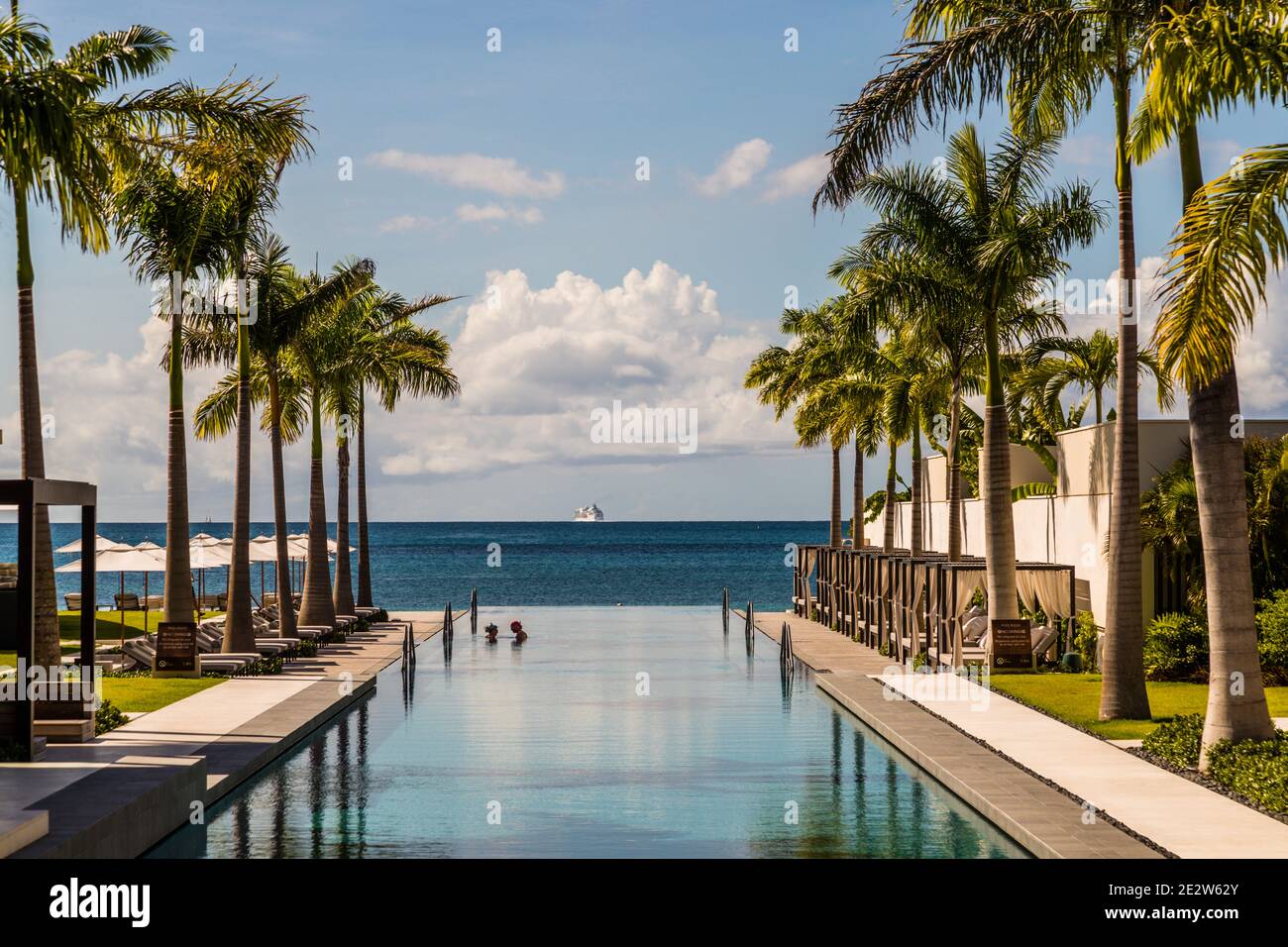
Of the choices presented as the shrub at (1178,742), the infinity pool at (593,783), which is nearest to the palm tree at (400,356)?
the infinity pool at (593,783)

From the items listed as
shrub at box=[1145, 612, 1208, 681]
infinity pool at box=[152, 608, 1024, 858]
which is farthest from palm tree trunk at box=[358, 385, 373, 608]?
shrub at box=[1145, 612, 1208, 681]

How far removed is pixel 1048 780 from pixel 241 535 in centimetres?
1916

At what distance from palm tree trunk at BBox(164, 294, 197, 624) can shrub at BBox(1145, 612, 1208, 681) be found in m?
17.5

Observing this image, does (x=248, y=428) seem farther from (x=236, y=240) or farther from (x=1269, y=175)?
(x=1269, y=175)

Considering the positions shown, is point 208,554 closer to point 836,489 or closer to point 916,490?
point 916,490

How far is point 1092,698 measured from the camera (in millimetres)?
22266

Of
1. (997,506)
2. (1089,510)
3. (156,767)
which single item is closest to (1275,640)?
(997,506)

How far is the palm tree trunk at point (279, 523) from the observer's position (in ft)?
107

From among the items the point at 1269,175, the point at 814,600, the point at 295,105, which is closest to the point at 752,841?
the point at 1269,175

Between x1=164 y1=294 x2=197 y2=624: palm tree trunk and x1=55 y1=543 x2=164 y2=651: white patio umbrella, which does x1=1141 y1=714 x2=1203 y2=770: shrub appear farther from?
x1=55 y1=543 x2=164 y2=651: white patio umbrella

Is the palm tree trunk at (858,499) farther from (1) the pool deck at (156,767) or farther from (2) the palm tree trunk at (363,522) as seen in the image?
(1) the pool deck at (156,767)

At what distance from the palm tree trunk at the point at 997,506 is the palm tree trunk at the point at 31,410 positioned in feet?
51.5

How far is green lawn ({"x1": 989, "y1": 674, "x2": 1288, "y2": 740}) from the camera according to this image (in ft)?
62.9

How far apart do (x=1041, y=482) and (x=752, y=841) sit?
93.1 feet
